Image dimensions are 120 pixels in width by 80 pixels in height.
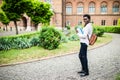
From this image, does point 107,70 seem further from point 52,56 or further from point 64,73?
point 52,56

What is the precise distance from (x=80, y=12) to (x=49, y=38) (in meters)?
41.6

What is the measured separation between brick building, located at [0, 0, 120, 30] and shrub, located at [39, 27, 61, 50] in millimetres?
36411

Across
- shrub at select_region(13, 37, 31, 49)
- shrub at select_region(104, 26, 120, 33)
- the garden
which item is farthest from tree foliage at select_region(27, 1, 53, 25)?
shrub at select_region(13, 37, 31, 49)

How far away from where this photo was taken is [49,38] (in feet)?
51.1

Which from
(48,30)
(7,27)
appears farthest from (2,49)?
(7,27)

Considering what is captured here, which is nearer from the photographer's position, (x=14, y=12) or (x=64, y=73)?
(x=64, y=73)

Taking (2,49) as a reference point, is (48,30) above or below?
above

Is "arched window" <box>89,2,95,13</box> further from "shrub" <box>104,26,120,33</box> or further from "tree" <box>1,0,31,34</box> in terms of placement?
"tree" <box>1,0,31,34</box>

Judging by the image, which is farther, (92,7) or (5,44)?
(92,7)

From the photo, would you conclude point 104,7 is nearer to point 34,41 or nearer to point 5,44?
point 34,41

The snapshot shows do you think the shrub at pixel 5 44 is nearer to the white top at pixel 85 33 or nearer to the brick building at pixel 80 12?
the white top at pixel 85 33

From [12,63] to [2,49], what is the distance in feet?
13.3

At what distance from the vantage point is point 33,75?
894 centimetres

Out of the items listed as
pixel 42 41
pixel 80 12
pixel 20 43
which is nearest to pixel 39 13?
pixel 80 12
